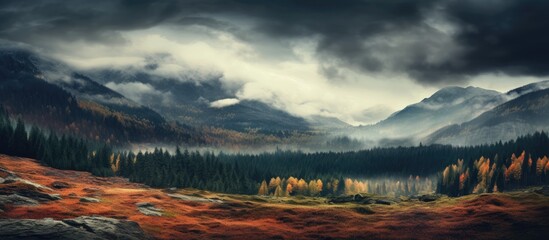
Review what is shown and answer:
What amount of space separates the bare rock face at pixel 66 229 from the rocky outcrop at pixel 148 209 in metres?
30.5

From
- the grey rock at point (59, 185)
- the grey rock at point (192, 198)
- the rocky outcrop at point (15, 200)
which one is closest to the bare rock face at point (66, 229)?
the rocky outcrop at point (15, 200)

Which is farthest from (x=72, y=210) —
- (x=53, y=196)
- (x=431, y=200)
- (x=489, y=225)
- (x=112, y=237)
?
(x=431, y=200)

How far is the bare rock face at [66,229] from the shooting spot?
89.9m

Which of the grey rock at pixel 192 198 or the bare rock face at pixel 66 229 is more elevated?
the grey rock at pixel 192 198

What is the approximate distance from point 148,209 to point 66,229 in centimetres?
4961

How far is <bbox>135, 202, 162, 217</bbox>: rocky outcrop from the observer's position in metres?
139

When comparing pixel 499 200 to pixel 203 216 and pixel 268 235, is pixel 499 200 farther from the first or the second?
pixel 203 216

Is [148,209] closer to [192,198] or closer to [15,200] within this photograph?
[15,200]

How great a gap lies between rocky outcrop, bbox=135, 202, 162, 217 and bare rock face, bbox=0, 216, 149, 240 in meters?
30.5

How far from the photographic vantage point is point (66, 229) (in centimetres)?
9419

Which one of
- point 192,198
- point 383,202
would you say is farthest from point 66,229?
point 383,202

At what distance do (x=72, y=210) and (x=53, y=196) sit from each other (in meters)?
17.5

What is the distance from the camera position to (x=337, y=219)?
144125 millimetres

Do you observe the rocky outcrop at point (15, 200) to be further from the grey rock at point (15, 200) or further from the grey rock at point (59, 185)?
the grey rock at point (59, 185)
